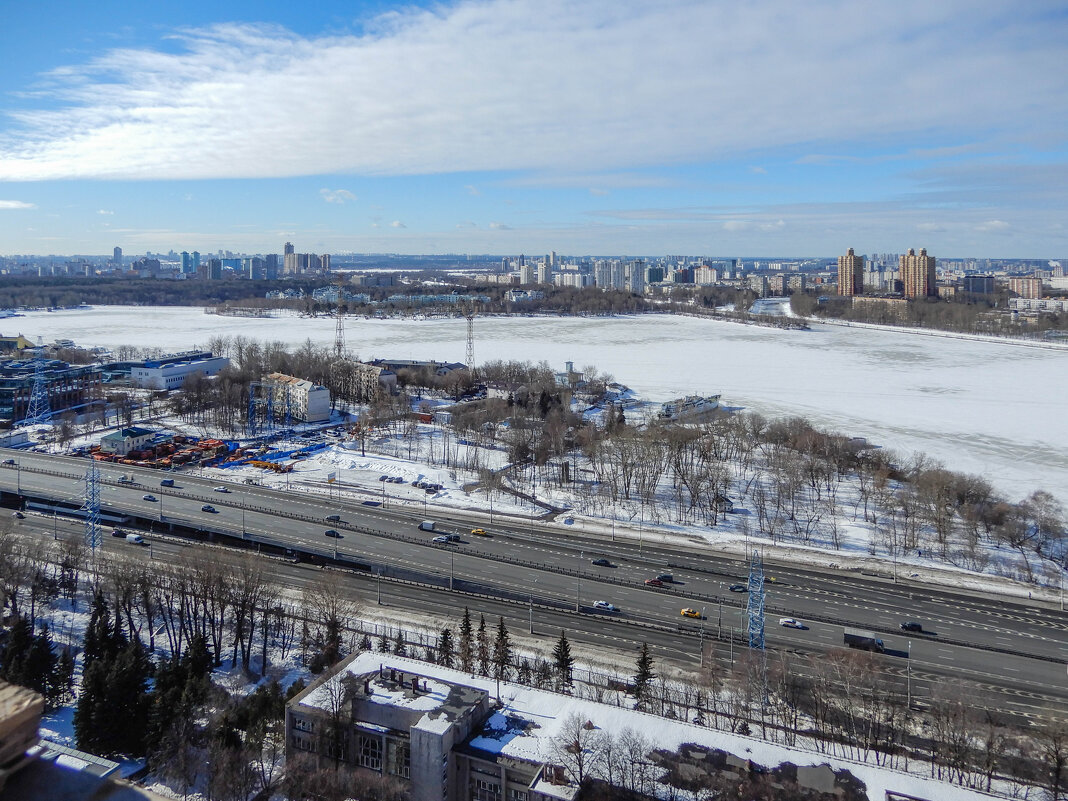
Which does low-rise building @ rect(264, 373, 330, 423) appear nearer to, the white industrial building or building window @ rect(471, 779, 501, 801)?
the white industrial building

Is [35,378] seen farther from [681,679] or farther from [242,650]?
[681,679]

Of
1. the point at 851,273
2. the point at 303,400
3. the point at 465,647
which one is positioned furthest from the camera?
the point at 851,273

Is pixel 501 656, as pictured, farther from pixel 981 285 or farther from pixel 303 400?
pixel 981 285

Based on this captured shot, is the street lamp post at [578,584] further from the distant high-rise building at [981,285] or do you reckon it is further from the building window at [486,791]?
the distant high-rise building at [981,285]

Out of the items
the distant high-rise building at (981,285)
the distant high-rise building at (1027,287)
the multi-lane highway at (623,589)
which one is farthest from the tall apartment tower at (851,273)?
the multi-lane highway at (623,589)

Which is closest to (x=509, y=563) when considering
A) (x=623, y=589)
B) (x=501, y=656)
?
(x=623, y=589)

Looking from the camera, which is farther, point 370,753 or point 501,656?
point 501,656

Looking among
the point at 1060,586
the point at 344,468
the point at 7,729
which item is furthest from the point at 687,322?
the point at 7,729
